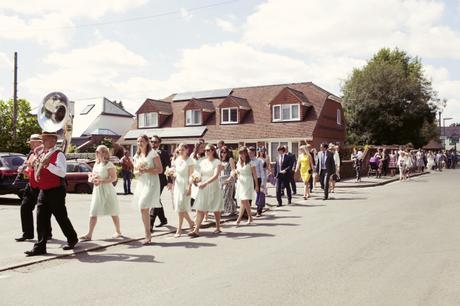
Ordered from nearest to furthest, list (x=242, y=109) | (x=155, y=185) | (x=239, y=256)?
(x=239, y=256)
(x=155, y=185)
(x=242, y=109)

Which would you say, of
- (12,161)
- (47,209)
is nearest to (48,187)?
(47,209)

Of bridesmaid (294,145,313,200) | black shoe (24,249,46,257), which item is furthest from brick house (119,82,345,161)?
black shoe (24,249,46,257)

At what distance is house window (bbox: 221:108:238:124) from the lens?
1686 inches

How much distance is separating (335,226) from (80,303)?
21.0 feet

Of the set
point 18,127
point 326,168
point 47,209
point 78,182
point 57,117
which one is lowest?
point 78,182

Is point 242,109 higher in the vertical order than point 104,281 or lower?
higher

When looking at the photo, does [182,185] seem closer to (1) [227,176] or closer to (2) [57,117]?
(1) [227,176]

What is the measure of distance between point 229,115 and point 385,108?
17.0 m

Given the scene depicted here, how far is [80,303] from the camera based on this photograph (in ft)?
16.7

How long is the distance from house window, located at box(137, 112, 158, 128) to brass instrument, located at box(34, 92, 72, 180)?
3630 centimetres

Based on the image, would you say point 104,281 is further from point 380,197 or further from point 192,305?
point 380,197

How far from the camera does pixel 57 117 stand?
9.70 m

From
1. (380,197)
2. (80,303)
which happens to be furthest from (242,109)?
(80,303)

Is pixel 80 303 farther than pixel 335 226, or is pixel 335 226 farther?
pixel 335 226
